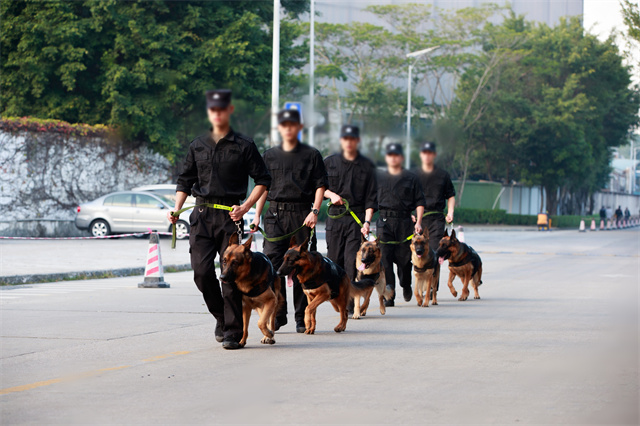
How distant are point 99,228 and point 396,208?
17.6m

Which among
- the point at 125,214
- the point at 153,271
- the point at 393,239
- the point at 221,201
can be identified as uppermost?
the point at 221,201

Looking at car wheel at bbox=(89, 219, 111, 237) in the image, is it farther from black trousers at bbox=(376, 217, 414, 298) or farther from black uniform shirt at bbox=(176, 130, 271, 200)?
black uniform shirt at bbox=(176, 130, 271, 200)

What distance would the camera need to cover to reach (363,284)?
10.2 metres

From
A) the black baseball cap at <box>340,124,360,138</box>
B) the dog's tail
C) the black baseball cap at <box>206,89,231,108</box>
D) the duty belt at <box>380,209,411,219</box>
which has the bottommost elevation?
the dog's tail

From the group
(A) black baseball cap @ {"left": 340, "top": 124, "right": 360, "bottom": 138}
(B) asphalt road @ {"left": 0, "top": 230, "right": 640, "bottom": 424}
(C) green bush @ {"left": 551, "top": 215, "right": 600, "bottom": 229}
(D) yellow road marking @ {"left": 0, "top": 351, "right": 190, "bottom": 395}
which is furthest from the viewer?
(C) green bush @ {"left": 551, "top": 215, "right": 600, "bottom": 229}

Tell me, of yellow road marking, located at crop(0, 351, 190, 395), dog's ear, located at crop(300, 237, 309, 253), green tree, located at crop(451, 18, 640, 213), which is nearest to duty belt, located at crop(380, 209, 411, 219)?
dog's ear, located at crop(300, 237, 309, 253)

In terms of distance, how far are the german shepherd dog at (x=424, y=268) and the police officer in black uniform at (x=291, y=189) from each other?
2834mm

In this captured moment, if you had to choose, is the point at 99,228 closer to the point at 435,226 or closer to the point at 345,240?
the point at 435,226

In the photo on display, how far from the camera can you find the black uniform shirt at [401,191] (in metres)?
11.8

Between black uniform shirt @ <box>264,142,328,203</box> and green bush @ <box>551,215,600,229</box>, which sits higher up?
black uniform shirt @ <box>264,142,328,203</box>

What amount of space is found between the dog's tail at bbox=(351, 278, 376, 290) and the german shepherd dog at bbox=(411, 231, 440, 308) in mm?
1317

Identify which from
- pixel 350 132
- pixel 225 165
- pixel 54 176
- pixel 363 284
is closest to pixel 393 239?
pixel 363 284

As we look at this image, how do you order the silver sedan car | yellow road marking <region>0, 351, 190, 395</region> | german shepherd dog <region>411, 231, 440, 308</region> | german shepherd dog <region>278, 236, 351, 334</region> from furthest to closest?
the silver sedan car < german shepherd dog <region>411, 231, 440, 308</region> < german shepherd dog <region>278, 236, 351, 334</region> < yellow road marking <region>0, 351, 190, 395</region>

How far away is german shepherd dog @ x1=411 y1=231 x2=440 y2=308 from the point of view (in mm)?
11602
